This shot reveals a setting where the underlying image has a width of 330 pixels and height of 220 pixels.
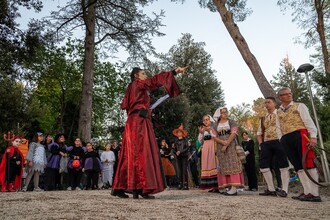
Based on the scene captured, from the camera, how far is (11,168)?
8.89 metres

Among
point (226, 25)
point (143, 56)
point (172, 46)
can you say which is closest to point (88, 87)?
point (143, 56)

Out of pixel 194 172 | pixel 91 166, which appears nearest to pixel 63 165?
pixel 91 166

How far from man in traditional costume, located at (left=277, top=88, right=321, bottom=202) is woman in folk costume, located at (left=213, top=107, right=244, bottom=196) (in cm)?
110

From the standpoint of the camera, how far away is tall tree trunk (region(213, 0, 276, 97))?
9241 millimetres

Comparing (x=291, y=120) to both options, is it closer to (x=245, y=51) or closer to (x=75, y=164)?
(x=245, y=51)

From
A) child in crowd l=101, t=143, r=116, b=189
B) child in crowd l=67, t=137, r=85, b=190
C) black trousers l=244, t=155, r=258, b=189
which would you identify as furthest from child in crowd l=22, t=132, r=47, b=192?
black trousers l=244, t=155, r=258, b=189

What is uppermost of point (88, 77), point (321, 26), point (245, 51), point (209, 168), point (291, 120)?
point (321, 26)

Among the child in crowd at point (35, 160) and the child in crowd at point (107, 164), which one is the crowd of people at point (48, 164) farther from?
the child in crowd at point (107, 164)

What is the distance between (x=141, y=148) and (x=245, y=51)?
6.27m

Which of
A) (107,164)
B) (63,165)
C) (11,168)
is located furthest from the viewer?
(107,164)

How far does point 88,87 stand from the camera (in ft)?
44.3

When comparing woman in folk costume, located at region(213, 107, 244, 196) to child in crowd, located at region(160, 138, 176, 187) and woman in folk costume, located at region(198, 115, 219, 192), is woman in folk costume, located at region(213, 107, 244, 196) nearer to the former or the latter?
woman in folk costume, located at region(198, 115, 219, 192)

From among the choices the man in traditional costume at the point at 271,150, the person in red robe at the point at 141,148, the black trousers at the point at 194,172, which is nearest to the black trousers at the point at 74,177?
the black trousers at the point at 194,172

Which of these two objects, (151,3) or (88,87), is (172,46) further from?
(88,87)
